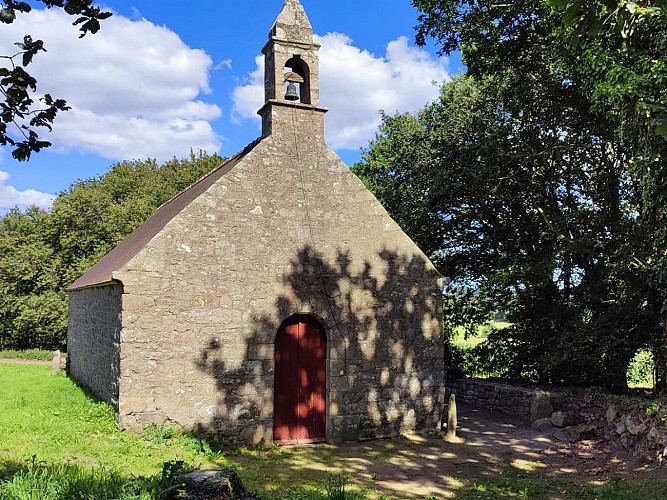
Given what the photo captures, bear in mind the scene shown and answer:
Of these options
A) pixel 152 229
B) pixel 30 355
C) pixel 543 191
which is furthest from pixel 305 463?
pixel 30 355

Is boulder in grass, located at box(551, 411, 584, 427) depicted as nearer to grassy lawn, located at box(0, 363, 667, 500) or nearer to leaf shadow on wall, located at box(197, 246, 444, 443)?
grassy lawn, located at box(0, 363, 667, 500)

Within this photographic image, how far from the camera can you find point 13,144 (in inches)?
148

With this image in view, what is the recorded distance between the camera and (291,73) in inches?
455

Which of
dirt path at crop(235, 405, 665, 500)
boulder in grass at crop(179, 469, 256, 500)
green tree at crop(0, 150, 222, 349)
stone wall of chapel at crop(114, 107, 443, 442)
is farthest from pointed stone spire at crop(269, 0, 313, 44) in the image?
green tree at crop(0, 150, 222, 349)

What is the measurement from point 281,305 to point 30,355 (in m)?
22.9

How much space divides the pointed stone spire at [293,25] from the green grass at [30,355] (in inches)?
877

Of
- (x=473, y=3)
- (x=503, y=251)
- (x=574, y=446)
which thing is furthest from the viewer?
(x=503, y=251)

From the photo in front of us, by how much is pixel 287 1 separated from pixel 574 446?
10748 mm

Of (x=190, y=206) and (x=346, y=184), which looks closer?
(x=190, y=206)

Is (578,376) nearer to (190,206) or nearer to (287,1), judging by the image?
(190,206)

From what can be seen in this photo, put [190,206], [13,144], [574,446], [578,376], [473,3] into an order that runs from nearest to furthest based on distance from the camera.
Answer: [13,144] < [190,206] < [574,446] < [473,3] < [578,376]

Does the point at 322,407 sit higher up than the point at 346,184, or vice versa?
the point at 346,184

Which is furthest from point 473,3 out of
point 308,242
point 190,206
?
point 190,206

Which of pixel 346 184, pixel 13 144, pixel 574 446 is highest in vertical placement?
pixel 346 184
